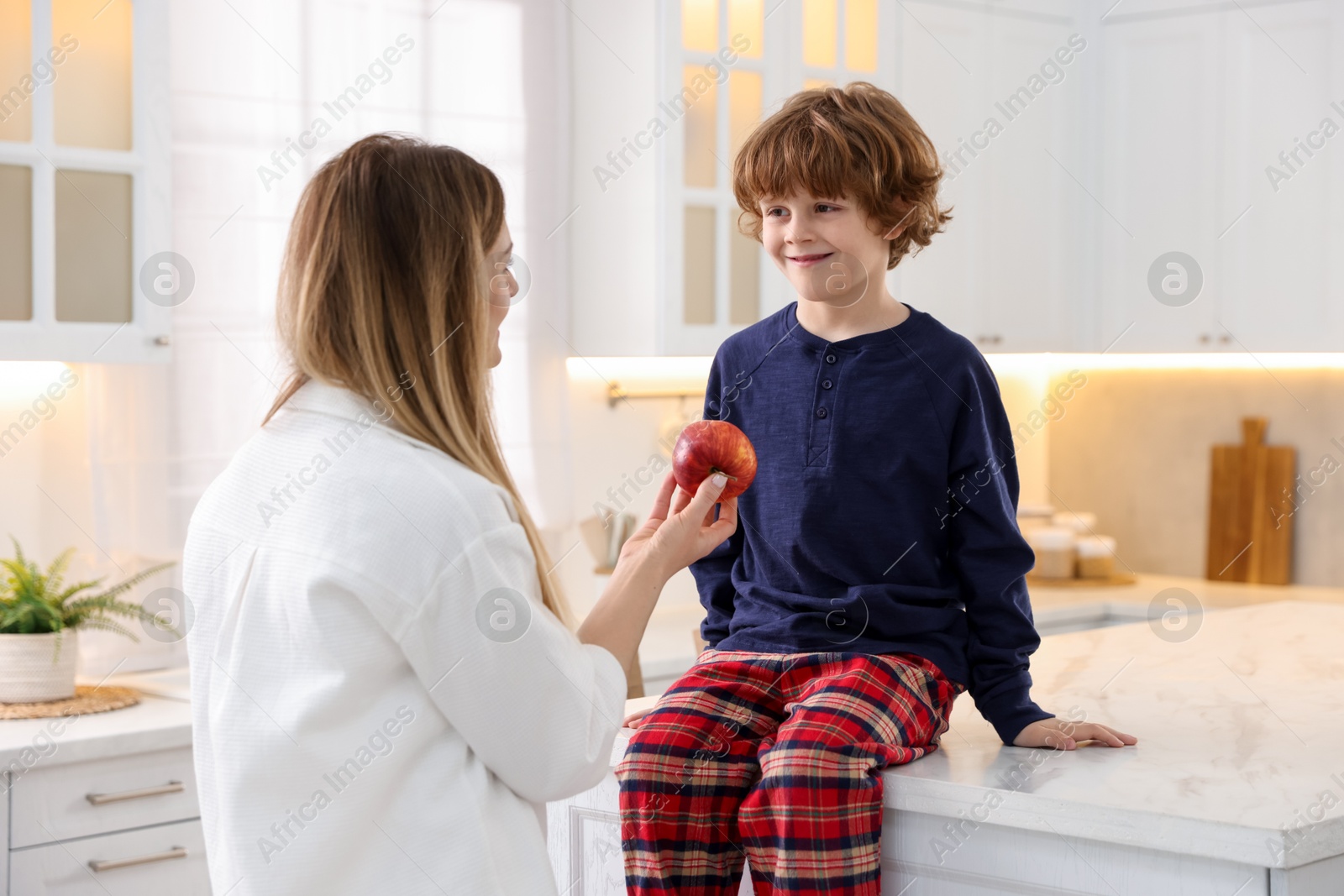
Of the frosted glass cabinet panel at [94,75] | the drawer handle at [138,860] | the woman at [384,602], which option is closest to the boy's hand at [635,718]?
the woman at [384,602]

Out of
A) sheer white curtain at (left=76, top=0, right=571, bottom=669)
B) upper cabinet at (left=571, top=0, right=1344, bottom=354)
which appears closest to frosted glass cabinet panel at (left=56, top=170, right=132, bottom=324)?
sheer white curtain at (left=76, top=0, right=571, bottom=669)

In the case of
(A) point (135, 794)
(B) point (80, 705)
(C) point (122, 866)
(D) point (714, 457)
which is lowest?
(C) point (122, 866)

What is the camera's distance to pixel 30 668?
2.06m

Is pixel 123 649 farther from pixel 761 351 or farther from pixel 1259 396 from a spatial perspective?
pixel 1259 396

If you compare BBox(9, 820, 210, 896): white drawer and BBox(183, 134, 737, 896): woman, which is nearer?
BBox(183, 134, 737, 896): woman

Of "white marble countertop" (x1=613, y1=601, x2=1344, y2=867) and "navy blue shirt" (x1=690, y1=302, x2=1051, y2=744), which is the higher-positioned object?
"navy blue shirt" (x1=690, y1=302, x2=1051, y2=744)

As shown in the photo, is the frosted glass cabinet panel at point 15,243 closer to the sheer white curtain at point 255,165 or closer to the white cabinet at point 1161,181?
the sheer white curtain at point 255,165

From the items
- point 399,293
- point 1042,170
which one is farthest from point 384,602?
point 1042,170

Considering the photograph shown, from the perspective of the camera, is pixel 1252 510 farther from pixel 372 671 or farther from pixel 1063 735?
pixel 372 671

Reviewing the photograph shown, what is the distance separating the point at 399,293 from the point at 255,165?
1623 mm

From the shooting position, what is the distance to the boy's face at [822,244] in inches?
52.8

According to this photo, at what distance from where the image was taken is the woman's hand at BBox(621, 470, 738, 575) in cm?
118

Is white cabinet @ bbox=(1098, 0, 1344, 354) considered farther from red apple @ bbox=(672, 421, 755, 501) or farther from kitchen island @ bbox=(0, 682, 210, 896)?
kitchen island @ bbox=(0, 682, 210, 896)

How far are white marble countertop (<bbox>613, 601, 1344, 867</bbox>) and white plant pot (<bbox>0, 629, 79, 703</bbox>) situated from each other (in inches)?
44.9
